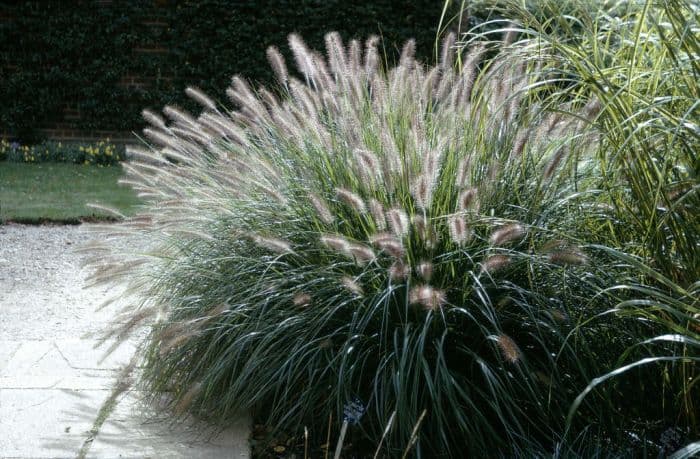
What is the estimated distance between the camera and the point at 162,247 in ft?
11.3

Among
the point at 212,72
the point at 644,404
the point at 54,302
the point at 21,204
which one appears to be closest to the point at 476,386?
the point at 644,404

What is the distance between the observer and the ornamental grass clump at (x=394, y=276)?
103 inches

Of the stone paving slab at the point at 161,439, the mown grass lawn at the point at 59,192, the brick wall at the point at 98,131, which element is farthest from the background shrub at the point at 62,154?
the stone paving slab at the point at 161,439

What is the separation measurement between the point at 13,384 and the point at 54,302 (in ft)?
5.52

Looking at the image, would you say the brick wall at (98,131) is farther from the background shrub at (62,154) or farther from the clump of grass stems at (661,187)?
the clump of grass stems at (661,187)

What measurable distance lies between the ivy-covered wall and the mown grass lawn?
1300 millimetres

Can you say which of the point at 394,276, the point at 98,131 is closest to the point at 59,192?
the point at 98,131

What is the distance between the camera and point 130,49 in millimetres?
11172

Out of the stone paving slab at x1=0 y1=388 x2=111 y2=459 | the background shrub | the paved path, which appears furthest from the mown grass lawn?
the stone paving slab at x1=0 y1=388 x2=111 y2=459

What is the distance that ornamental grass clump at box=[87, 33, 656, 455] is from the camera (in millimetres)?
2617

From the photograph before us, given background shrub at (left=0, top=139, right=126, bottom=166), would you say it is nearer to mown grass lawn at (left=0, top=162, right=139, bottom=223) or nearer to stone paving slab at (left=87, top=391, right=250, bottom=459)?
mown grass lawn at (left=0, top=162, right=139, bottom=223)

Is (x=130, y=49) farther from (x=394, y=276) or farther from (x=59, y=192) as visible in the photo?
(x=394, y=276)

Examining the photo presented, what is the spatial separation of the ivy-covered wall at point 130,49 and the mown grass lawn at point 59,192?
4.27 ft

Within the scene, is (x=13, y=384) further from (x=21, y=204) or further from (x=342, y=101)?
(x=21, y=204)
